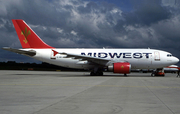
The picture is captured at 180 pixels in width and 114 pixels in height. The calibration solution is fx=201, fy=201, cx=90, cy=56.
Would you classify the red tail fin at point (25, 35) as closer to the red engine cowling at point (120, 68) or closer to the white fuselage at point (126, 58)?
the white fuselage at point (126, 58)

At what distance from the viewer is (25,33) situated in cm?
2844

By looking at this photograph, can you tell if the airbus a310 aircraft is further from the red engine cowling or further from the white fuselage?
the red engine cowling

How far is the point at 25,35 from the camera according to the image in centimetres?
2842

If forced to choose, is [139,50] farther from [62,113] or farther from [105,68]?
[62,113]

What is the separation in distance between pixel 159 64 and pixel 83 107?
2228cm

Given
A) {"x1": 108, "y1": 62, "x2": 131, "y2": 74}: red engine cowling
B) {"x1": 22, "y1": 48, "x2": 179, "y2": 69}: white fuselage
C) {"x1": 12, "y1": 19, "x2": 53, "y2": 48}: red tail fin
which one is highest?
{"x1": 12, "y1": 19, "x2": 53, "y2": 48}: red tail fin

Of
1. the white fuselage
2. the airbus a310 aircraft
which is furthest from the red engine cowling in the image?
the white fuselage

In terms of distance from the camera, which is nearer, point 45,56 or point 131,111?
point 131,111

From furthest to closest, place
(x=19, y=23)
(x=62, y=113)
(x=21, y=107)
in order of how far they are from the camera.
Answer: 1. (x=19, y=23)
2. (x=21, y=107)
3. (x=62, y=113)

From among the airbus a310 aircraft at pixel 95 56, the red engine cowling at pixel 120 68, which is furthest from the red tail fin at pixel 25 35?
the red engine cowling at pixel 120 68

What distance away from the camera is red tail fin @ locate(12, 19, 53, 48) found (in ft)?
93.1

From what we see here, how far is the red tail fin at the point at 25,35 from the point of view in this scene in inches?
1118

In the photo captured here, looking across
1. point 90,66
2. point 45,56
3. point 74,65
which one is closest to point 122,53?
point 90,66

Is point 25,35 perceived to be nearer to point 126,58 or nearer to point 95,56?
point 95,56
